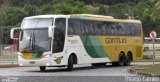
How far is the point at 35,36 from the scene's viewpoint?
29094 mm

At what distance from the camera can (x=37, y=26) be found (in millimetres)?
29344

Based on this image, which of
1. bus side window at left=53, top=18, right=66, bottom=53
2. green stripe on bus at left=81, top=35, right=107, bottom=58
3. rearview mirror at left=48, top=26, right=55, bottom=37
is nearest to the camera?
rearview mirror at left=48, top=26, right=55, bottom=37

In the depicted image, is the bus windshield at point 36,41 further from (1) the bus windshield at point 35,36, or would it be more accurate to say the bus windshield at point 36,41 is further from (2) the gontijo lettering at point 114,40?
(2) the gontijo lettering at point 114,40

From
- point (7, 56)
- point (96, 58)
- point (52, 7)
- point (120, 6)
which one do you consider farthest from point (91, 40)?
point (120, 6)

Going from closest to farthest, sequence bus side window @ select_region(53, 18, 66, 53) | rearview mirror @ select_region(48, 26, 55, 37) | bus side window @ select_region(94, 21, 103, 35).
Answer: rearview mirror @ select_region(48, 26, 55, 37) → bus side window @ select_region(53, 18, 66, 53) → bus side window @ select_region(94, 21, 103, 35)

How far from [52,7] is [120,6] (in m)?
14.9

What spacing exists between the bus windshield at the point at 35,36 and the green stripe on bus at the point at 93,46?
136 inches

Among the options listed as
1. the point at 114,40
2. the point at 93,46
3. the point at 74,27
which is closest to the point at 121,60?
the point at 114,40

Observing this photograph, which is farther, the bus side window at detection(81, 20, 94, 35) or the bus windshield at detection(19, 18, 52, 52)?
the bus side window at detection(81, 20, 94, 35)

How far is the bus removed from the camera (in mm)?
28812

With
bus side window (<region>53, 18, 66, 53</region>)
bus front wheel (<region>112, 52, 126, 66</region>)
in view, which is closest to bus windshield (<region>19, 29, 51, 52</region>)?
bus side window (<region>53, 18, 66, 53</region>)

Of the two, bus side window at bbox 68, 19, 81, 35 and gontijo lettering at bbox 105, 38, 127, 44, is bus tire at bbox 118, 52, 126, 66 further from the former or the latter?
bus side window at bbox 68, 19, 81, 35

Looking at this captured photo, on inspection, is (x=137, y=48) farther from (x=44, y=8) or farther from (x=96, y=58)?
(x=44, y=8)

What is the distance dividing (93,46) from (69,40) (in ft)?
11.9
